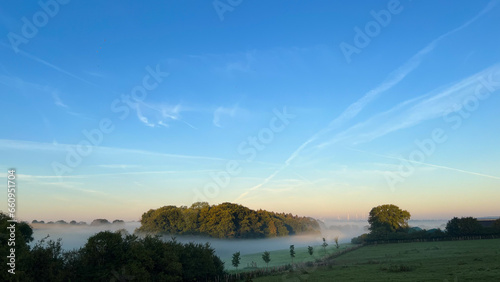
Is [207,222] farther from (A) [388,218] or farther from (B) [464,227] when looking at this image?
(B) [464,227]

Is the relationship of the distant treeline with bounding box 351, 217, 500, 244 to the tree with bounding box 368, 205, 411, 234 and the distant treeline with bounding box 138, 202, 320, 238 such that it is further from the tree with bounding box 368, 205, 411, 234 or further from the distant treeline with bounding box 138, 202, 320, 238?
the distant treeline with bounding box 138, 202, 320, 238

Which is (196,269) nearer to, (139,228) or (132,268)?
(132,268)

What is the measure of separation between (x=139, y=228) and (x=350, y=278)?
14510cm

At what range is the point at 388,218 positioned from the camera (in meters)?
127

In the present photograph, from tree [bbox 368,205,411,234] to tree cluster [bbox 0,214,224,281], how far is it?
10262cm

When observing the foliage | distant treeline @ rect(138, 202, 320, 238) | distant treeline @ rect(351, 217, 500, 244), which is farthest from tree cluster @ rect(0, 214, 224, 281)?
distant treeline @ rect(138, 202, 320, 238)

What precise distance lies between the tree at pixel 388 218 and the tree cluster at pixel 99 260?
102618 mm

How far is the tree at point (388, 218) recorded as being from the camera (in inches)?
4904

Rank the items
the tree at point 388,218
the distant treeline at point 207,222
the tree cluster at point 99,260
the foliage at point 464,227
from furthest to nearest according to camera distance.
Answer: the distant treeline at point 207,222
the tree at point 388,218
the foliage at point 464,227
the tree cluster at point 99,260

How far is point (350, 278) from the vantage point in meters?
40.2

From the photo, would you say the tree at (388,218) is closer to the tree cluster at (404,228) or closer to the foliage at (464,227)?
the tree cluster at (404,228)

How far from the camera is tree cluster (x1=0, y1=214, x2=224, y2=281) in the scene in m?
34.8

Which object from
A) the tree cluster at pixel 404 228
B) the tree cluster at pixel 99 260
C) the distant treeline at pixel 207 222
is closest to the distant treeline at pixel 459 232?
the tree cluster at pixel 404 228

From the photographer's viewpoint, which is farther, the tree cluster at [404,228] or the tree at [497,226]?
the tree cluster at [404,228]
